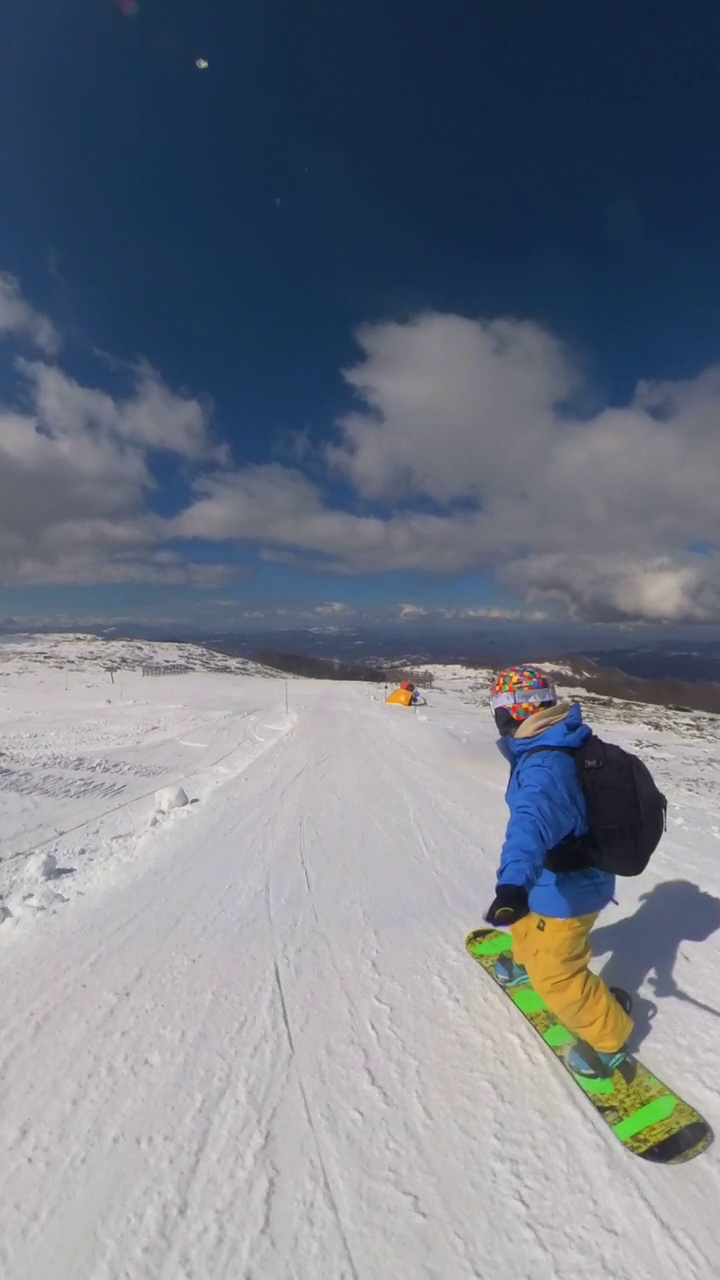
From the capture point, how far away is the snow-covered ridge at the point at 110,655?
218 ft

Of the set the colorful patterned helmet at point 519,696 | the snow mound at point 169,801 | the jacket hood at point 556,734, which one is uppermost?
the colorful patterned helmet at point 519,696

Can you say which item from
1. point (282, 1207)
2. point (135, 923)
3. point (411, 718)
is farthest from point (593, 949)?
point (411, 718)

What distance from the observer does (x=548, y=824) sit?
313 cm

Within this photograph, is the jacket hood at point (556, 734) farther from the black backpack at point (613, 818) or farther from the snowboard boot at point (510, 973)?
the snowboard boot at point (510, 973)

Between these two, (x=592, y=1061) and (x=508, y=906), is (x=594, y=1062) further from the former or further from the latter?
(x=508, y=906)

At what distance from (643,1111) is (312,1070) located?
181 centimetres

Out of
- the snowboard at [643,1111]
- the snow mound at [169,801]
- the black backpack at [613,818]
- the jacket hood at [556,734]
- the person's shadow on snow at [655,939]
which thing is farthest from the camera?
the snow mound at [169,801]

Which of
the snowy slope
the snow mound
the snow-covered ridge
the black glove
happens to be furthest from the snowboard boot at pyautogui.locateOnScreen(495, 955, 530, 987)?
the snow-covered ridge

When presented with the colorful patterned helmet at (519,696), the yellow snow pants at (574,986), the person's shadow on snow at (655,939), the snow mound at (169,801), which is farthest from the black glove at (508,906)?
the snow mound at (169,801)

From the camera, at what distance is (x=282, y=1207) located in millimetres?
2477

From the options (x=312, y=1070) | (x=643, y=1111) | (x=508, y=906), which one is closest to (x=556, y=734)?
(x=508, y=906)

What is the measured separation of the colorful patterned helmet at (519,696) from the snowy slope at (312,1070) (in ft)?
6.76

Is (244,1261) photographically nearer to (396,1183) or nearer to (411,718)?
(396,1183)

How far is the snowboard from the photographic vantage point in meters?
2.70
